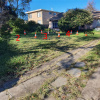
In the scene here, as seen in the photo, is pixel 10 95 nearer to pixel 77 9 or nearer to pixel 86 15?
pixel 86 15

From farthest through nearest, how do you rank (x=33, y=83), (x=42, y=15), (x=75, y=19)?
(x=42, y=15), (x=75, y=19), (x=33, y=83)

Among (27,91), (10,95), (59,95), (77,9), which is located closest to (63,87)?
(59,95)

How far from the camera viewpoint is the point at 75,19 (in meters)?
17.7

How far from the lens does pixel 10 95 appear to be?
2.28 metres

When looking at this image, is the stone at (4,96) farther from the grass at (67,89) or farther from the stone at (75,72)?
the stone at (75,72)

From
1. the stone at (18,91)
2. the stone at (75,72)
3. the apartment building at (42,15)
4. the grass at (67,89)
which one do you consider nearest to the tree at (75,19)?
the apartment building at (42,15)

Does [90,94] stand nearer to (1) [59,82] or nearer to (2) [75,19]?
(1) [59,82]

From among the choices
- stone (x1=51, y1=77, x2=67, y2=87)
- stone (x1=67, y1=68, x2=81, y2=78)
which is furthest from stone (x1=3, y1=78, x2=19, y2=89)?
stone (x1=67, y1=68, x2=81, y2=78)

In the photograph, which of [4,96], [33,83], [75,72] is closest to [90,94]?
[75,72]

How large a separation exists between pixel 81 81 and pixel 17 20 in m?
17.3

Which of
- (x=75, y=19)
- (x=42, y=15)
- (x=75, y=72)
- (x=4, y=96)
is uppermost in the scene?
(x=42, y=15)

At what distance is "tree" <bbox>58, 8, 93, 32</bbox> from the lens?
17312mm

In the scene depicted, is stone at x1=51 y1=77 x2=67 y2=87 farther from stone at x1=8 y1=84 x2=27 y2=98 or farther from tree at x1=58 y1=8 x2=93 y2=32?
tree at x1=58 y1=8 x2=93 y2=32

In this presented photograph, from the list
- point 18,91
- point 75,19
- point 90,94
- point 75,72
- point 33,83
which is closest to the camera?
point 90,94
